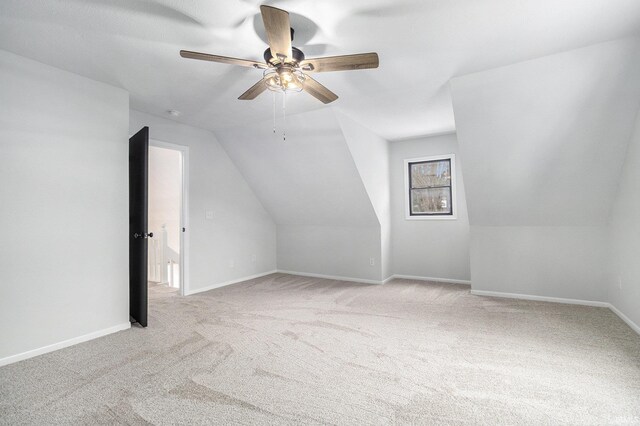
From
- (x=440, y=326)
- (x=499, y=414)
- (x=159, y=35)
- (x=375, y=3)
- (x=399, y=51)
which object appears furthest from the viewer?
(x=440, y=326)

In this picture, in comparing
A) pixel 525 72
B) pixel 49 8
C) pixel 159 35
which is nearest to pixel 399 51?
pixel 525 72

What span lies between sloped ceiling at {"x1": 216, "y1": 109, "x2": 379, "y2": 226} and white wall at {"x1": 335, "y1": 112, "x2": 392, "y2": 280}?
106 mm

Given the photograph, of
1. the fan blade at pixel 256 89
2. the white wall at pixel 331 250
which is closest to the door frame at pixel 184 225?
the white wall at pixel 331 250

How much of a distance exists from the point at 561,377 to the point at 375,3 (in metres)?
2.71

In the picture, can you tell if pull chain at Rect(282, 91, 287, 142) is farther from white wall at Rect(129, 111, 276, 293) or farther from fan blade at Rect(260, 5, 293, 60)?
fan blade at Rect(260, 5, 293, 60)

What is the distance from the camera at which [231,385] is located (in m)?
2.08

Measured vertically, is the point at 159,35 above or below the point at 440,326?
above

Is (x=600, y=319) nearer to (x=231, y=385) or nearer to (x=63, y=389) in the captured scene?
(x=231, y=385)

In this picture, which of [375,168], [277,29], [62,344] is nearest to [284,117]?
[375,168]

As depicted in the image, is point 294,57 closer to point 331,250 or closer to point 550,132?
point 550,132

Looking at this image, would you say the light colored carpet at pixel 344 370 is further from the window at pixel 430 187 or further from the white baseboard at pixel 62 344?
the window at pixel 430 187

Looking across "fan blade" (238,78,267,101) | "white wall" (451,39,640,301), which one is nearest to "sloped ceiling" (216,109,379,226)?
"fan blade" (238,78,267,101)

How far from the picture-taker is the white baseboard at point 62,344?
2475 millimetres

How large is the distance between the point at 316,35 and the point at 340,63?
39 centimetres
